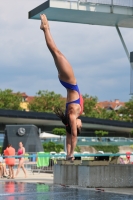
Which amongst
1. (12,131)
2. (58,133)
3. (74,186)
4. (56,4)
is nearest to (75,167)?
(74,186)

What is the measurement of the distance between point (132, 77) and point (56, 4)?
332 centimetres

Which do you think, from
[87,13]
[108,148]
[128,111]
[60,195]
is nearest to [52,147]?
[108,148]

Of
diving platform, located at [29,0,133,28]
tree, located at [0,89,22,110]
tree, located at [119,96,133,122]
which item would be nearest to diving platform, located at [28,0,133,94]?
diving platform, located at [29,0,133,28]

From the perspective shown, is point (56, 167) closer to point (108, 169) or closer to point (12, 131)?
point (108, 169)

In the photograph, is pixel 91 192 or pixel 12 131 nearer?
pixel 91 192

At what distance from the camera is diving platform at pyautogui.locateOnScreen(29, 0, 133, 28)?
16.0 metres

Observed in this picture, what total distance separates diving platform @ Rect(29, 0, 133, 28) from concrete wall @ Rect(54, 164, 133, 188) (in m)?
4.76

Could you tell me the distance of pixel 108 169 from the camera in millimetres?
14547

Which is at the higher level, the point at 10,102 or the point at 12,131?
the point at 10,102

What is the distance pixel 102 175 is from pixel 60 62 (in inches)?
143

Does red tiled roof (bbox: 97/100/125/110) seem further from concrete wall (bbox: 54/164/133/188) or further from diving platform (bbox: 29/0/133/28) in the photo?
concrete wall (bbox: 54/164/133/188)

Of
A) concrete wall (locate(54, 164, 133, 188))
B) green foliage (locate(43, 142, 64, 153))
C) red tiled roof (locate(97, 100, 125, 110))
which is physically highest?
red tiled roof (locate(97, 100, 125, 110))

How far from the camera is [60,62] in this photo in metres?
12.8

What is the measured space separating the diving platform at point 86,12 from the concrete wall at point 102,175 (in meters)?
4.76
